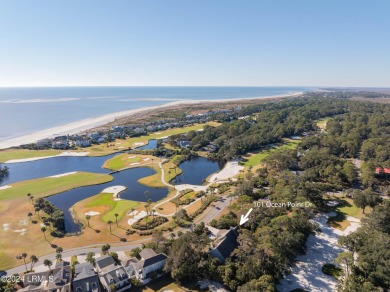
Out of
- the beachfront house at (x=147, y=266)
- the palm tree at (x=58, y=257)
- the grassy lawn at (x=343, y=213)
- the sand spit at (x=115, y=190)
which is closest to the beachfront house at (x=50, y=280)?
the palm tree at (x=58, y=257)

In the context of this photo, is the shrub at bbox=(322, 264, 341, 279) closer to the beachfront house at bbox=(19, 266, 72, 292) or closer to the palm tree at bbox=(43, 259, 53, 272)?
the beachfront house at bbox=(19, 266, 72, 292)

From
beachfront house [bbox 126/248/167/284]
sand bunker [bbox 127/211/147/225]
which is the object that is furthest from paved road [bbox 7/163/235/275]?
beachfront house [bbox 126/248/167/284]

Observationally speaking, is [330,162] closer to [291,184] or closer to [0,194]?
[291,184]

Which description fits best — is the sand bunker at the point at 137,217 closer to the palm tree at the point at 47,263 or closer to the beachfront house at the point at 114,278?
the beachfront house at the point at 114,278

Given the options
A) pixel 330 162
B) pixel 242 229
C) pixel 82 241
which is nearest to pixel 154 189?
pixel 82 241

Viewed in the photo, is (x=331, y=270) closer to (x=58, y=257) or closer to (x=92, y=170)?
(x=58, y=257)

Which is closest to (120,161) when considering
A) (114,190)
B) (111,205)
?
(114,190)
